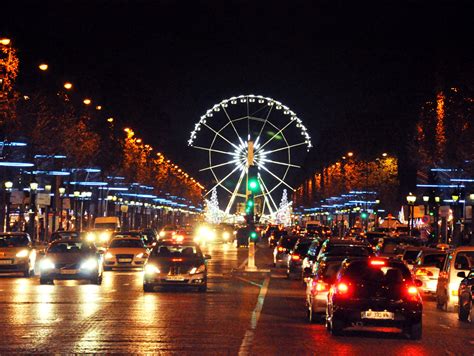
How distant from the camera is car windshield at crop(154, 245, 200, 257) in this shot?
126 ft

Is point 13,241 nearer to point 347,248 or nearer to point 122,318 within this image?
point 347,248

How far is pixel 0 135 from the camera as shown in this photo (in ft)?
220

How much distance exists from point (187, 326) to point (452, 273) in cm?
1033

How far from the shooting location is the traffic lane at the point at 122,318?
19734 millimetres

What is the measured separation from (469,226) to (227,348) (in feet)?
224

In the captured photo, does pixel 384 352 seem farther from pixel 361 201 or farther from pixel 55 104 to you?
pixel 361 201

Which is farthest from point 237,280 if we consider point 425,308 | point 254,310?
point 254,310

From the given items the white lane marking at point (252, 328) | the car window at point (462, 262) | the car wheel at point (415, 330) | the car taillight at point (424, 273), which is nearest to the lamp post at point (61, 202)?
the white lane marking at point (252, 328)

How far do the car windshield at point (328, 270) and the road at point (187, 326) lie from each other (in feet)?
3.81

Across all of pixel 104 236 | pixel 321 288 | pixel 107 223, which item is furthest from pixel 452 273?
pixel 107 223

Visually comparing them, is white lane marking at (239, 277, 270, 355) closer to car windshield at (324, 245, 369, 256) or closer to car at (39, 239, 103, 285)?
car windshield at (324, 245, 369, 256)

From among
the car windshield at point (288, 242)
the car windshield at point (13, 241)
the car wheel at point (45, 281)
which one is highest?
the car windshield at point (288, 242)

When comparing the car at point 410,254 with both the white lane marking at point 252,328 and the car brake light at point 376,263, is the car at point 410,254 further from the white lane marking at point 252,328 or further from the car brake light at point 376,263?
the car brake light at point 376,263

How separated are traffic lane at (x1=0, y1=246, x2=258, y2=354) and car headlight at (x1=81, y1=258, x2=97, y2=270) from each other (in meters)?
0.74
